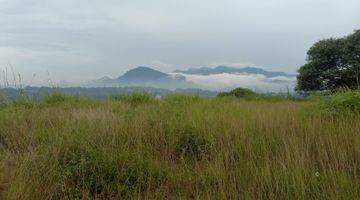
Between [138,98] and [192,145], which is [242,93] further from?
[192,145]

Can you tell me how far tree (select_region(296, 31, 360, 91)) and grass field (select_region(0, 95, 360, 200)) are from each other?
904 inches

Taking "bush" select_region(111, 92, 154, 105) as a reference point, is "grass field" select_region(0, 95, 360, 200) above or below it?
below

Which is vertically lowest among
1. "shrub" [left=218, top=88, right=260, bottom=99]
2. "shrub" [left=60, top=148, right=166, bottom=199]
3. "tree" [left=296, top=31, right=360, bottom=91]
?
"shrub" [left=60, top=148, right=166, bottom=199]

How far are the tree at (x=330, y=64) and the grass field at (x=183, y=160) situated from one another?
75.4ft

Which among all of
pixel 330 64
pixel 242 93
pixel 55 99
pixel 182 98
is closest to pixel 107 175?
pixel 55 99

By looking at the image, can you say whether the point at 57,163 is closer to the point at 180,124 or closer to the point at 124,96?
the point at 180,124

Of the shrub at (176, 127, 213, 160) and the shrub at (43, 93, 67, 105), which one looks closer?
the shrub at (176, 127, 213, 160)

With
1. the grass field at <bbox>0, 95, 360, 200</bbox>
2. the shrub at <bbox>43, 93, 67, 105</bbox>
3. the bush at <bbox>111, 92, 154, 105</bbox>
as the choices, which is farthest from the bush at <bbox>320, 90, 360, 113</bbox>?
the shrub at <bbox>43, 93, 67, 105</bbox>

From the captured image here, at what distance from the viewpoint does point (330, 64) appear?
28156 mm

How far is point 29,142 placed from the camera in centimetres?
495

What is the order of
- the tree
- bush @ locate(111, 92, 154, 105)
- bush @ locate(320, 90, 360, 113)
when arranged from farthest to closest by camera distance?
the tree, bush @ locate(111, 92, 154, 105), bush @ locate(320, 90, 360, 113)

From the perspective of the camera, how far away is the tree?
27.0 meters

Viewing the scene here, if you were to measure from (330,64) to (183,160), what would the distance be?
86.0 ft

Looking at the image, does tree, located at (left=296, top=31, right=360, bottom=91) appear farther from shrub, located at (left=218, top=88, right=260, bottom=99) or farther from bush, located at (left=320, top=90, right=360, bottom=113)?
bush, located at (left=320, top=90, right=360, bottom=113)
